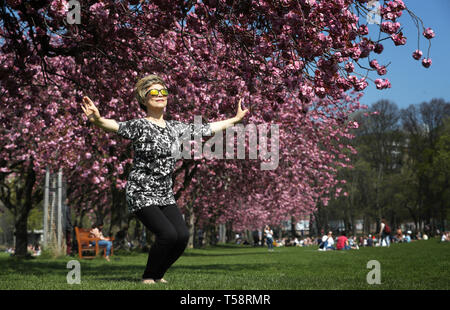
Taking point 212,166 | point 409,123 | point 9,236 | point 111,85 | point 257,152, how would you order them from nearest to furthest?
point 111,85, point 257,152, point 212,166, point 409,123, point 9,236

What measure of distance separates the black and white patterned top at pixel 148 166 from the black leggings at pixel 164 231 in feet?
0.31

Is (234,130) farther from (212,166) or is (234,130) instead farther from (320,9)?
(320,9)

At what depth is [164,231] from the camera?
575 centimetres

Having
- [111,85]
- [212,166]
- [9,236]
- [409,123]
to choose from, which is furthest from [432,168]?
[9,236]

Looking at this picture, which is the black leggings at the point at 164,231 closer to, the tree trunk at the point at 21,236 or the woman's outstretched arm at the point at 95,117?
the woman's outstretched arm at the point at 95,117

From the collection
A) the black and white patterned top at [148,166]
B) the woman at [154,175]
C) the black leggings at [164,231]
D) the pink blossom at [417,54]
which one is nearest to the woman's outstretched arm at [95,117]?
the woman at [154,175]

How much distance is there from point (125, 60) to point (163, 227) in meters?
4.84

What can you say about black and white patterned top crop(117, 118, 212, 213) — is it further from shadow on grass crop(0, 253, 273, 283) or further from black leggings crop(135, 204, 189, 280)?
shadow on grass crop(0, 253, 273, 283)

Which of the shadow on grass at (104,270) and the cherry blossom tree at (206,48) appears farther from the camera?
the shadow on grass at (104,270)

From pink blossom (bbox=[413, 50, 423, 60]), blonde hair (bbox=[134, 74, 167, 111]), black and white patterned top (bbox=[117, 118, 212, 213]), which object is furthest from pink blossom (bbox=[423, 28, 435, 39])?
black and white patterned top (bbox=[117, 118, 212, 213])

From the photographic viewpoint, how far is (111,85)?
10.6 meters

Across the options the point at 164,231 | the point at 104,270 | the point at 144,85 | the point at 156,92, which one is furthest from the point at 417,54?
the point at 104,270

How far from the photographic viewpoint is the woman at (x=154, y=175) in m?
5.80

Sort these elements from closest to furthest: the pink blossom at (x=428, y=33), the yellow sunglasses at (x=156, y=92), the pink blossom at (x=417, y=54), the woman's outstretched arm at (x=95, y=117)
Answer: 1. the woman's outstretched arm at (x=95, y=117)
2. the yellow sunglasses at (x=156, y=92)
3. the pink blossom at (x=428, y=33)
4. the pink blossom at (x=417, y=54)
